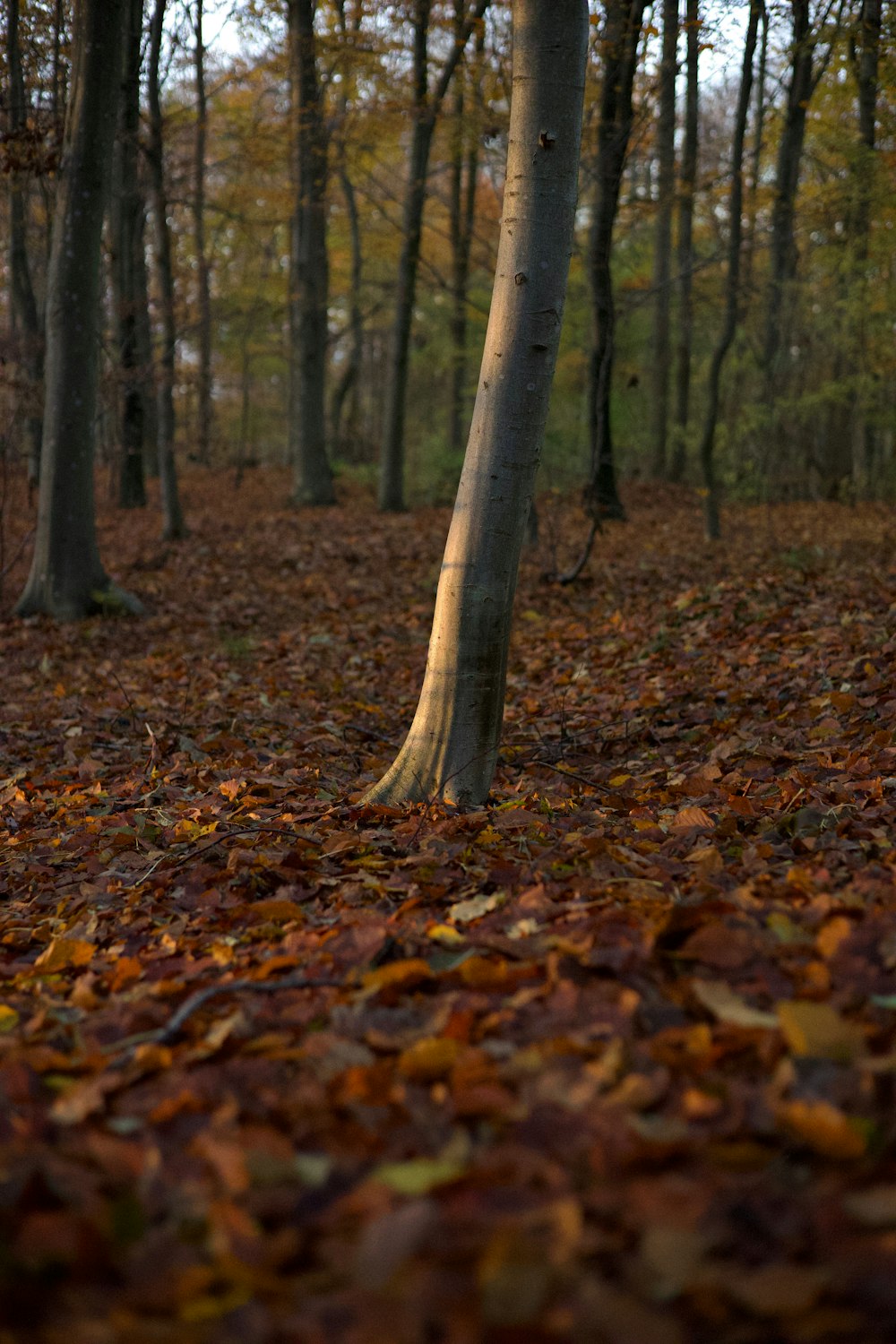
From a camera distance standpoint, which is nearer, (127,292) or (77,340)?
(77,340)

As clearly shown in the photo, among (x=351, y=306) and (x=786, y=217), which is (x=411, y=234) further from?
(x=351, y=306)

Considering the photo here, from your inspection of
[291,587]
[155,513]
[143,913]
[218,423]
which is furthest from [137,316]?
[218,423]

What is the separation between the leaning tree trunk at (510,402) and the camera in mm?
3277

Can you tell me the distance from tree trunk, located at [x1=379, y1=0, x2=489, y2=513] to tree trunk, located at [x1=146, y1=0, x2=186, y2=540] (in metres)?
3.16

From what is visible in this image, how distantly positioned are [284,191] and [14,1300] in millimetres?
16691

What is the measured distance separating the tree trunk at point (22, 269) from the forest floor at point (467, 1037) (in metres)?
6.39

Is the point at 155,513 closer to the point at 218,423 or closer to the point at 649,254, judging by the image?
the point at 649,254

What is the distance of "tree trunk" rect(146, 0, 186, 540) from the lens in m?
11.5

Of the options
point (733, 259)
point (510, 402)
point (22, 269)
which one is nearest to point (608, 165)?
point (733, 259)

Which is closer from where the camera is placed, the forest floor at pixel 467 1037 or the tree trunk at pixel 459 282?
the forest floor at pixel 467 1037

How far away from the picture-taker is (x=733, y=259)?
1062 centimetres

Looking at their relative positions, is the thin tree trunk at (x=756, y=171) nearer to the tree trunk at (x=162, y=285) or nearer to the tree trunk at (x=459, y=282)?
the tree trunk at (x=459, y=282)

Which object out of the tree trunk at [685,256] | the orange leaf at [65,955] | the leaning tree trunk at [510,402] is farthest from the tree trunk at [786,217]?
the orange leaf at [65,955]

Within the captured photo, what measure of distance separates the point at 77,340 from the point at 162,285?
14.3 ft
